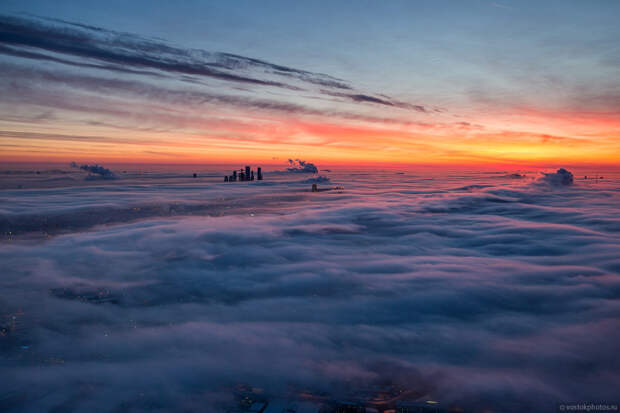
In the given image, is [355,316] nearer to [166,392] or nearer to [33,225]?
[166,392]

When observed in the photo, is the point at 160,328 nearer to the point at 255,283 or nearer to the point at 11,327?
the point at 11,327

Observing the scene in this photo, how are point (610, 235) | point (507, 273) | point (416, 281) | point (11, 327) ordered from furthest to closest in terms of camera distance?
1. point (610, 235)
2. point (507, 273)
3. point (416, 281)
4. point (11, 327)

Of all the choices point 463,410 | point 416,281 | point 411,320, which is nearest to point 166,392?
point 463,410

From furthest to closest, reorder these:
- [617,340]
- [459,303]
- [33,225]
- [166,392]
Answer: [33,225]
[459,303]
[617,340]
[166,392]

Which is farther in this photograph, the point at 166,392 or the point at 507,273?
the point at 507,273

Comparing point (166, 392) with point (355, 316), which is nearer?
point (166, 392)

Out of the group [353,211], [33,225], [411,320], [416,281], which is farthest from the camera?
[353,211]

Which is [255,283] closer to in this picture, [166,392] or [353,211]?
[166,392]

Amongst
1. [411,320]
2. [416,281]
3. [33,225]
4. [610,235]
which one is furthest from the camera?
[33,225]

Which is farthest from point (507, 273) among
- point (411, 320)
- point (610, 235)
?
A: point (610, 235)
